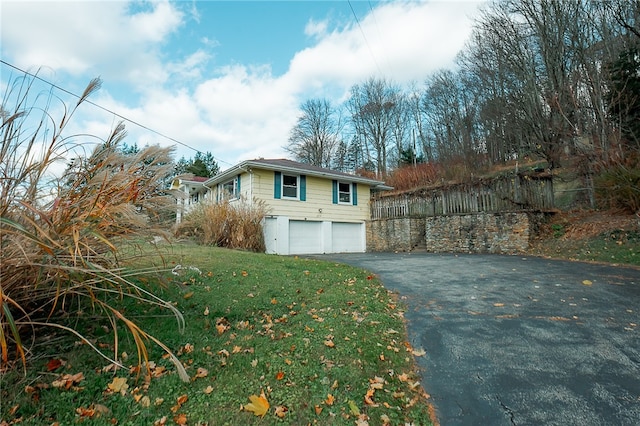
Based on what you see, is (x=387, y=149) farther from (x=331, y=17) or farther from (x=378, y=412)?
(x=378, y=412)

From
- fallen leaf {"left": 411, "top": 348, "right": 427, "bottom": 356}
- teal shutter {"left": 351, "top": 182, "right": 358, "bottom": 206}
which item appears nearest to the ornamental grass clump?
fallen leaf {"left": 411, "top": 348, "right": 427, "bottom": 356}

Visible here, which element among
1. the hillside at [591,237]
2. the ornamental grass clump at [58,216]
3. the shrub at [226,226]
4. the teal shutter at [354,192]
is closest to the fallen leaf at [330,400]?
the ornamental grass clump at [58,216]

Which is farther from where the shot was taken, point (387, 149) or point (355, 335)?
point (387, 149)

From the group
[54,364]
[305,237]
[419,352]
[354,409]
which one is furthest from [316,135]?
[354,409]

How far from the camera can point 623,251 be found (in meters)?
7.62

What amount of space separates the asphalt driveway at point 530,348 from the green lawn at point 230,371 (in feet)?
1.07

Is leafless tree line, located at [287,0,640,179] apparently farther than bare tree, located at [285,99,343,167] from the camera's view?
No

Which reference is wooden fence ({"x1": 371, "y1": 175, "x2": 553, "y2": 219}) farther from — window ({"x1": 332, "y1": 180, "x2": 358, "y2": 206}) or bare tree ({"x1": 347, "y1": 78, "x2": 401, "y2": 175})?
bare tree ({"x1": 347, "y1": 78, "x2": 401, "y2": 175})

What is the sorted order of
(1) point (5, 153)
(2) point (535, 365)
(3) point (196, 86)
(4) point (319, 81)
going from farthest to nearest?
1. (4) point (319, 81)
2. (3) point (196, 86)
3. (2) point (535, 365)
4. (1) point (5, 153)

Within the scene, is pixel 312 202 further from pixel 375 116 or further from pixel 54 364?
pixel 375 116

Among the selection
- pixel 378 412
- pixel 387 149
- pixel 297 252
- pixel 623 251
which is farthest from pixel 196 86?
pixel 387 149

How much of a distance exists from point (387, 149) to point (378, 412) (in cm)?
2748

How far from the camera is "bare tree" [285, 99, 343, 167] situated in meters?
30.9

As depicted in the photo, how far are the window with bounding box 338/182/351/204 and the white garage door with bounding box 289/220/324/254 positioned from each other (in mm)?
2027
